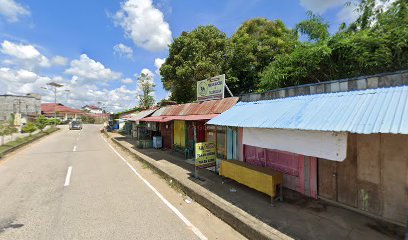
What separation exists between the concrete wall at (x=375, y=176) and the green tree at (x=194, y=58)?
1481 centimetres

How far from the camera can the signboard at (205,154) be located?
9.25 m

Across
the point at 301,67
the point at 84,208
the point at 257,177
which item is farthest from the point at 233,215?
the point at 301,67

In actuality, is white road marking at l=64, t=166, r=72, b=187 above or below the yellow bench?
below

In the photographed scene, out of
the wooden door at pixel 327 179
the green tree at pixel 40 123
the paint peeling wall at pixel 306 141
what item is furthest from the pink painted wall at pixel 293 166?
the green tree at pixel 40 123

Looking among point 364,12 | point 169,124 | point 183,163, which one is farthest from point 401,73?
point 364,12

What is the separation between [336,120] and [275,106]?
2.51 m

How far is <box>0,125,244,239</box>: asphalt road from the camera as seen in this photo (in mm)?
5035

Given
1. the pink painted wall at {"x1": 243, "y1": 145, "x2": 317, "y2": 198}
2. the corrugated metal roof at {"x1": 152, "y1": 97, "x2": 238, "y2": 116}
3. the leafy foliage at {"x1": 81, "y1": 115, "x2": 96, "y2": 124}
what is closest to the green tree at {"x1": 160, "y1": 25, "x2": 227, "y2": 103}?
the corrugated metal roof at {"x1": 152, "y1": 97, "x2": 238, "y2": 116}

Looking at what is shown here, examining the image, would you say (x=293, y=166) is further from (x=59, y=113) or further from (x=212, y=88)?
(x=59, y=113)

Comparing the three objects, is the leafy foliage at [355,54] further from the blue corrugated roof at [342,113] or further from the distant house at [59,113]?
the distant house at [59,113]

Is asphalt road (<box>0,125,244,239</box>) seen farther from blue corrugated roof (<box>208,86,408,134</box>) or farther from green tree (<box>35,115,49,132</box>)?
green tree (<box>35,115,49,132</box>)

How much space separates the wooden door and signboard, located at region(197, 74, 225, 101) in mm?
6154

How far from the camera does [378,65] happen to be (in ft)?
35.8

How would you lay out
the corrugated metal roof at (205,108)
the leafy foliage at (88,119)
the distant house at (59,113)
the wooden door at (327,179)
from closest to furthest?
1. the wooden door at (327,179)
2. the corrugated metal roof at (205,108)
3. the distant house at (59,113)
4. the leafy foliage at (88,119)
